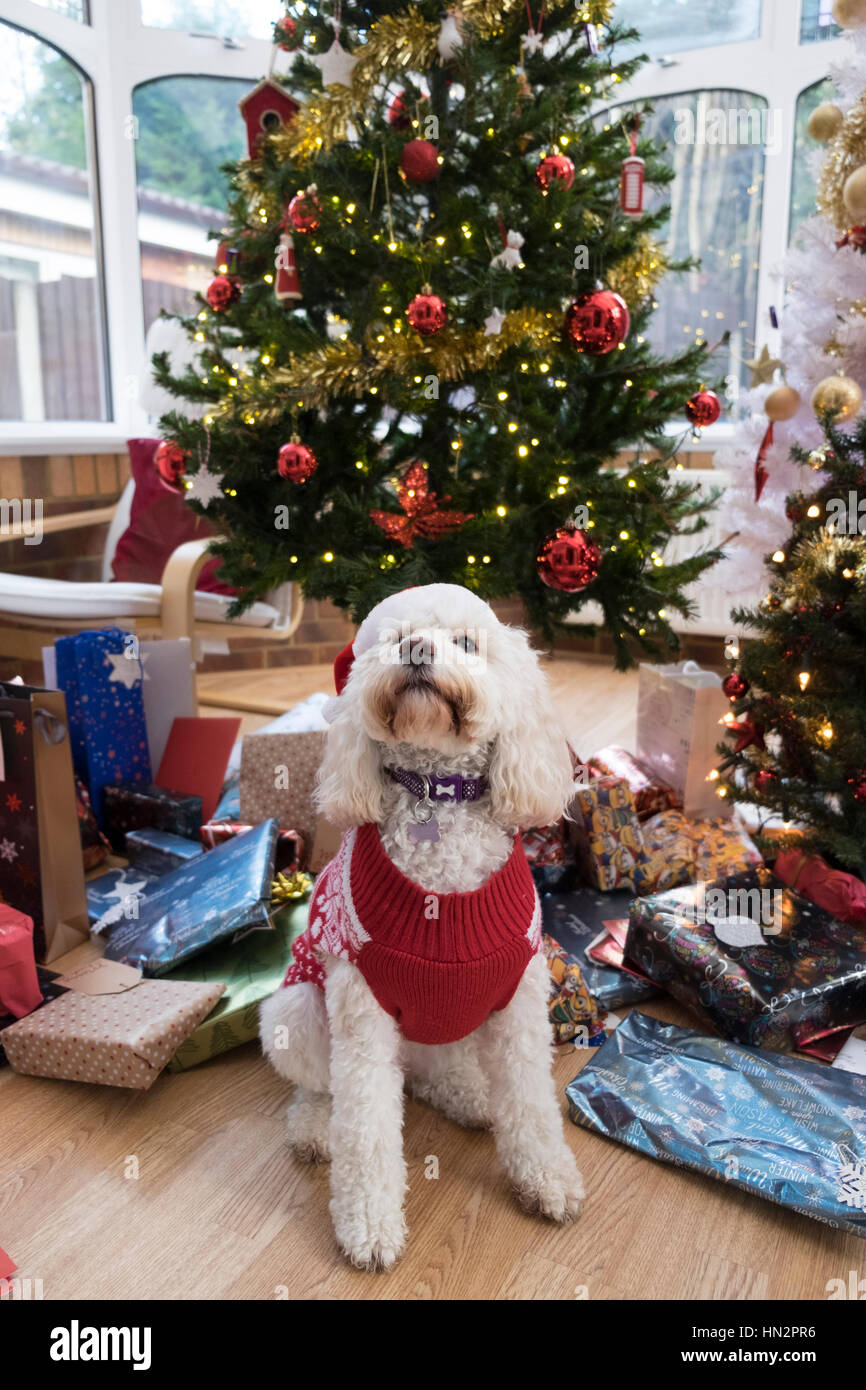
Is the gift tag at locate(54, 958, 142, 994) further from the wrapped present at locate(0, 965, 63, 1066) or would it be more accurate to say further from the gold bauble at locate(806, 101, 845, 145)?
the gold bauble at locate(806, 101, 845, 145)

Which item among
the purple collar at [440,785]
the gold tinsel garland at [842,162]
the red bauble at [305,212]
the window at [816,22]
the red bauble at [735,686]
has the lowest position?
the red bauble at [735,686]

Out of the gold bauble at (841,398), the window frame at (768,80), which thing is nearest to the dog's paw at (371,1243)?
the gold bauble at (841,398)

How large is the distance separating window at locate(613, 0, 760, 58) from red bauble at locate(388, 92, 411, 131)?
2276 millimetres

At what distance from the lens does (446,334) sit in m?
1.96

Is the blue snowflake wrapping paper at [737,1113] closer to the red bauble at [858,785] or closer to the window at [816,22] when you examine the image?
the red bauble at [858,785]

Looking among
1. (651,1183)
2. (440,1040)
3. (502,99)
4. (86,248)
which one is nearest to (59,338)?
(86,248)

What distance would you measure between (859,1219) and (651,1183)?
0.90 ft

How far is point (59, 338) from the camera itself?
12.3 ft

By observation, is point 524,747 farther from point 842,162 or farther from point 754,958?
point 842,162

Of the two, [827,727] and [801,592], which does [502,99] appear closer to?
[801,592]

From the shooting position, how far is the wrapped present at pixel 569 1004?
1638 mm

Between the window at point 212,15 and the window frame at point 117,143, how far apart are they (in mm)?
50

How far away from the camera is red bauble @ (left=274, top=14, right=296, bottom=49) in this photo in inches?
81.3

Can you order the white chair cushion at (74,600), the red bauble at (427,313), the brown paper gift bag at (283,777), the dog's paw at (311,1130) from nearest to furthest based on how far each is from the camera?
the dog's paw at (311,1130), the red bauble at (427,313), the brown paper gift bag at (283,777), the white chair cushion at (74,600)
